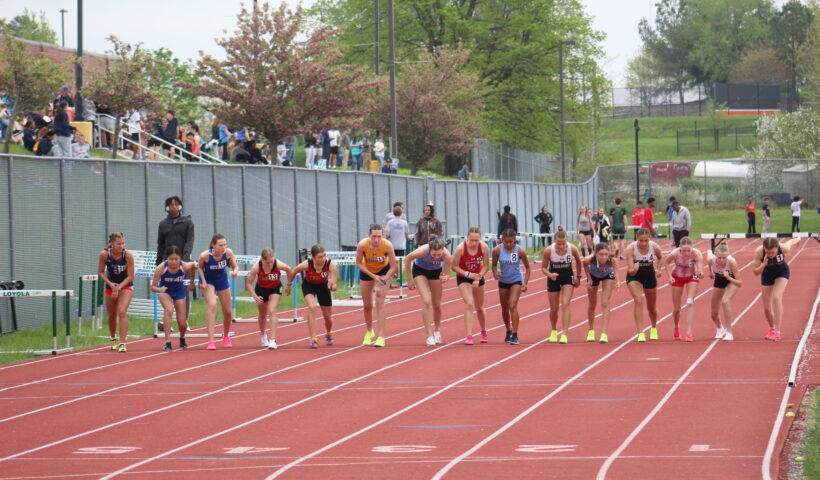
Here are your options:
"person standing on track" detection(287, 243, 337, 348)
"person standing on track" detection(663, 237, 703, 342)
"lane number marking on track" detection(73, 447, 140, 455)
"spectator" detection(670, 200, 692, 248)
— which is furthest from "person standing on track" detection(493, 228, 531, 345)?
"spectator" detection(670, 200, 692, 248)

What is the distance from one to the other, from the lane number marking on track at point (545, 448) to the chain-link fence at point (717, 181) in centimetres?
5973

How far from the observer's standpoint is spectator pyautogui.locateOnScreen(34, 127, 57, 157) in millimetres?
26359

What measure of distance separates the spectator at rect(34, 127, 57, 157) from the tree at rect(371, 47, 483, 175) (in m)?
23.3

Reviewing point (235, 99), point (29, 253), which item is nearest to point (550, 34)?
point (235, 99)

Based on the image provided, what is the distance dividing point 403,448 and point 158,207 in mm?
15806

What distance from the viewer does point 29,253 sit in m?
21.5

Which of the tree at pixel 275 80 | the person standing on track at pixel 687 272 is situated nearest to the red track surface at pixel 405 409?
the person standing on track at pixel 687 272

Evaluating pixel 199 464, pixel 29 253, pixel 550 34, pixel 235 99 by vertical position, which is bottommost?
pixel 199 464

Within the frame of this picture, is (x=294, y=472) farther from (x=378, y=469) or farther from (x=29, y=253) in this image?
(x=29, y=253)

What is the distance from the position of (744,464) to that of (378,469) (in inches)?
115

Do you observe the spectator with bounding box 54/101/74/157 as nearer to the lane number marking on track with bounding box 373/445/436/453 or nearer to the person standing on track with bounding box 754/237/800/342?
the person standing on track with bounding box 754/237/800/342

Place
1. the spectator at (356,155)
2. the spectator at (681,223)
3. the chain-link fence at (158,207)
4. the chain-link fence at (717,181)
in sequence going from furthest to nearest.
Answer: the chain-link fence at (717,181)
the spectator at (356,155)
the spectator at (681,223)
the chain-link fence at (158,207)

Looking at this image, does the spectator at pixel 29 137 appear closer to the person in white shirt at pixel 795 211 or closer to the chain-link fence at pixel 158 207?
the chain-link fence at pixel 158 207

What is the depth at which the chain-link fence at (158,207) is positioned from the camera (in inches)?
846
